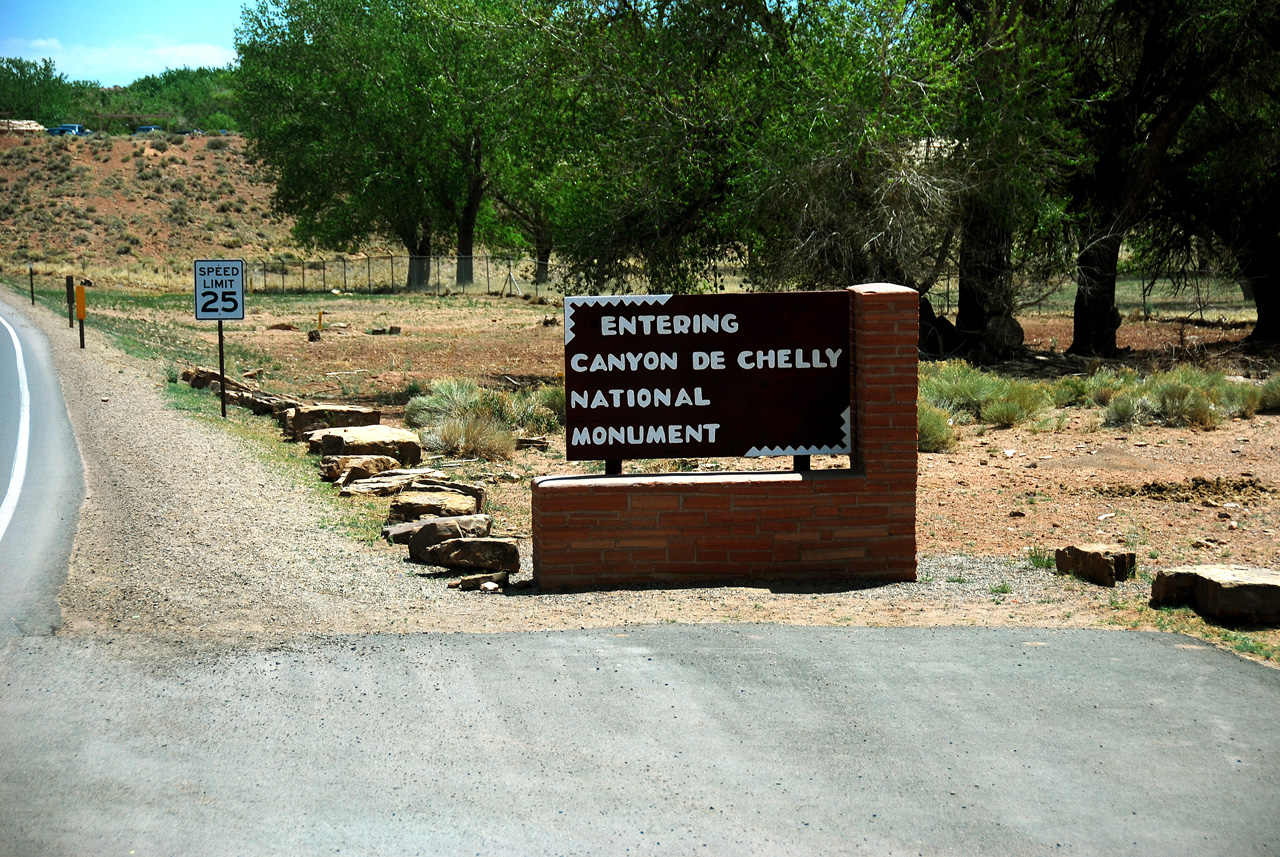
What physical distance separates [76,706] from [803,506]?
4.54m

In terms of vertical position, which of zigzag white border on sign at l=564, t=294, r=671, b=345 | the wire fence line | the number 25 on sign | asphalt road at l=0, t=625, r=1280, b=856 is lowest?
asphalt road at l=0, t=625, r=1280, b=856

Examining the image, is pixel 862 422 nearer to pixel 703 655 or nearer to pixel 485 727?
pixel 703 655

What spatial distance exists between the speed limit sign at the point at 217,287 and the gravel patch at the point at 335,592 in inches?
283

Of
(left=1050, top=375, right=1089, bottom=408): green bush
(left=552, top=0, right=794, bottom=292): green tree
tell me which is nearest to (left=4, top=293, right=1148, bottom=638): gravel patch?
(left=1050, top=375, right=1089, bottom=408): green bush

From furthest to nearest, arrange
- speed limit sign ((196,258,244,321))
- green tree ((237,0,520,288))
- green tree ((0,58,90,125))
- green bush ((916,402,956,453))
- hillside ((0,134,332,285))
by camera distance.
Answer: green tree ((0,58,90,125)), hillside ((0,134,332,285)), green tree ((237,0,520,288)), speed limit sign ((196,258,244,321)), green bush ((916,402,956,453))

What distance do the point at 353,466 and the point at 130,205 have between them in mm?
79728

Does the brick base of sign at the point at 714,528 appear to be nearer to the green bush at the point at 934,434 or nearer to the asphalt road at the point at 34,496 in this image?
the asphalt road at the point at 34,496

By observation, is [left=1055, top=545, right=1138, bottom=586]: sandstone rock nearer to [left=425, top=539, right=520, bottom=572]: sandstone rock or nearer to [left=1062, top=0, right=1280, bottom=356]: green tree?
[left=425, top=539, right=520, bottom=572]: sandstone rock

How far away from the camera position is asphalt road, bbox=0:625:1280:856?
4246 millimetres

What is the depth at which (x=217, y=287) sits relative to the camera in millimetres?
17750

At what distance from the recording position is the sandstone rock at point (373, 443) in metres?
13.2

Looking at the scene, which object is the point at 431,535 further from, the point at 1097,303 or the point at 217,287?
the point at 1097,303

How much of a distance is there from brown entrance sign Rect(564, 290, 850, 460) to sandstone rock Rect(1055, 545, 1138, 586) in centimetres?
175

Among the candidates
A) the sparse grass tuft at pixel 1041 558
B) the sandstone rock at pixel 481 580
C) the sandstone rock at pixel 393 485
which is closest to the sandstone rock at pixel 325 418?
the sandstone rock at pixel 393 485
